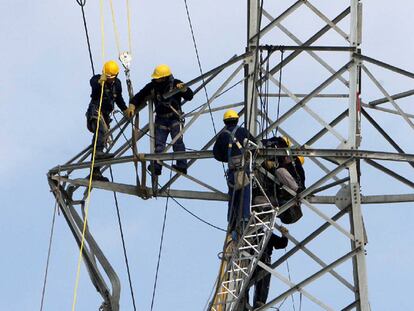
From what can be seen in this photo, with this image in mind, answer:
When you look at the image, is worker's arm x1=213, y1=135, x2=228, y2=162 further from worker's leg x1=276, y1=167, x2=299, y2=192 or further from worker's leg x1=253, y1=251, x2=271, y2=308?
worker's leg x1=253, y1=251, x2=271, y2=308

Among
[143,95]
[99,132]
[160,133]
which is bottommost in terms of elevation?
[160,133]

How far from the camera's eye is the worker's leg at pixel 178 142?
1260 inches

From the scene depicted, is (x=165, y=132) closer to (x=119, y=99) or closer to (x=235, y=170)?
(x=119, y=99)

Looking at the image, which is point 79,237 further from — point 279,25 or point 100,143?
point 279,25

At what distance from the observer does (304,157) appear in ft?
102

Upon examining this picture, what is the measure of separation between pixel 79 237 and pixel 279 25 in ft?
15.8

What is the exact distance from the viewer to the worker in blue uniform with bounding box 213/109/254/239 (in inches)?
1222

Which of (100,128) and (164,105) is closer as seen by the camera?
(164,105)

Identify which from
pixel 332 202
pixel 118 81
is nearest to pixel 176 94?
pixel 118 81

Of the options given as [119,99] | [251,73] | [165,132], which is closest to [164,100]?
[165,132]

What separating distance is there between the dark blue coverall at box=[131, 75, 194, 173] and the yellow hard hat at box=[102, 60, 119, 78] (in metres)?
1.07

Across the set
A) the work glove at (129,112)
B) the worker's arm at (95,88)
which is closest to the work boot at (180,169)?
the work glove at (129,112)

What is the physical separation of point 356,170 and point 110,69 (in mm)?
5438

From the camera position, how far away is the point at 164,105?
32781 millimetres
